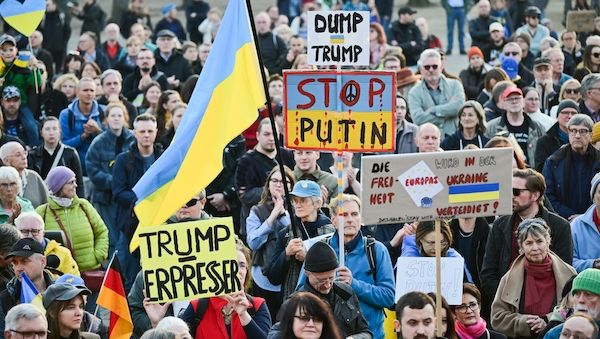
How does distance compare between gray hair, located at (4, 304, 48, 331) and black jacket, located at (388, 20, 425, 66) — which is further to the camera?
black jacket, located at (388, 20, 425, 66)

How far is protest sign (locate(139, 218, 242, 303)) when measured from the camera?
11.0 m

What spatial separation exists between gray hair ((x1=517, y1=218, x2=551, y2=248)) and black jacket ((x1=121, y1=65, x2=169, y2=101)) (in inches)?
421

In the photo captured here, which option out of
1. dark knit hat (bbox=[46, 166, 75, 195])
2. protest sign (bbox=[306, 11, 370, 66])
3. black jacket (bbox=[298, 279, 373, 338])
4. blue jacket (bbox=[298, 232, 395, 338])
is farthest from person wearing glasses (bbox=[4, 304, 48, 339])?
dark knit hat (bbox=[46, 166, 75, 195])

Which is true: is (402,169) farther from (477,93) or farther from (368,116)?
(477,93)

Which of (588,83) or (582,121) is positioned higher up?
(588,83)

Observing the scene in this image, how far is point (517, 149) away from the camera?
14.6 meters

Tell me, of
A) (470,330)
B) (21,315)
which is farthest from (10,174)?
(470,330)

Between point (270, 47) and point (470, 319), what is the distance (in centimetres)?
1414

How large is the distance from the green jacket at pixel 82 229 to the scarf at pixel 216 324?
10.1ft

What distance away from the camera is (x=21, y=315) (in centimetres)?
990

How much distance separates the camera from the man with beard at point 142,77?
21.8 metres

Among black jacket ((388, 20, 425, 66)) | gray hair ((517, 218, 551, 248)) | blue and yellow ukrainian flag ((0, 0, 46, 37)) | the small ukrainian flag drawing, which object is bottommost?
gray hair ((517, 218, 551, 248))

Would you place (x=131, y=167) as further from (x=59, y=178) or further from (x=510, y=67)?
(x=510, y=67)

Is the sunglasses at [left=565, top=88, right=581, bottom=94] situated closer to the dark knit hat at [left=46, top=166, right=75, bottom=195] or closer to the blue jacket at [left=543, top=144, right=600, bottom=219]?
the blue jacket at [left=543, top=144, right=600, bottom=219]
